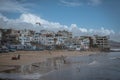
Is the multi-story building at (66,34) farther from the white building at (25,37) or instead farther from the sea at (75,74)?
the sea at (75,74)

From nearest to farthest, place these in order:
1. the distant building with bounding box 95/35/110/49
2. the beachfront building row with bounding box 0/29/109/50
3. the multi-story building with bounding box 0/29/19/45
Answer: the multi-story building with bounding box 0/29/19/45, the beachfront building row with bounding box 0/29/109/50, the distant building with bounding box 95/35/110/49

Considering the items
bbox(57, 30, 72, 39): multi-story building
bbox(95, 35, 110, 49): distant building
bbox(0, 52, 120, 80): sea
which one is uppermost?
bbox(57, 30, 72, 39): multi-story building

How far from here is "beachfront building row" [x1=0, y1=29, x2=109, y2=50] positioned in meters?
37.3

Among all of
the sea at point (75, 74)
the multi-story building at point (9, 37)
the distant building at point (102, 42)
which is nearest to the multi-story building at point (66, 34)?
the distant building at point (102, 42)

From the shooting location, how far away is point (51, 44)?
145 feet

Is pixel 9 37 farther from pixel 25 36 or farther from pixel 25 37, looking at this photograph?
pixel 25 36

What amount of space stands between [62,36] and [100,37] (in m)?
12.1

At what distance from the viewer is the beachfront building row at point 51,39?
123 ft

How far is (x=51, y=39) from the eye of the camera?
151 feet

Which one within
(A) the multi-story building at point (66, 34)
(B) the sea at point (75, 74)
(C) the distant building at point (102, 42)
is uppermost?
(A) the multi-story building at point (66, 34)

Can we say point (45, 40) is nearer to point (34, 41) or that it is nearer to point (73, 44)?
point (34, 41)

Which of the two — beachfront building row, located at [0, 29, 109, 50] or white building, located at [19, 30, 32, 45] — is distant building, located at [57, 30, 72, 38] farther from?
white building, located at [19, 30, 32, 45]

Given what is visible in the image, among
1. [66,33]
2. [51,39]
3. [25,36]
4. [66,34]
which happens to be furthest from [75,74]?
[66,33]

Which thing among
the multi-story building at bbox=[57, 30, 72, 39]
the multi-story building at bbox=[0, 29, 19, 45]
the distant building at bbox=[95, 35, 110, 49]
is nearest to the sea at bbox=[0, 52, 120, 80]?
the multi-story building at bbox=[0, 29, 19, 45]
